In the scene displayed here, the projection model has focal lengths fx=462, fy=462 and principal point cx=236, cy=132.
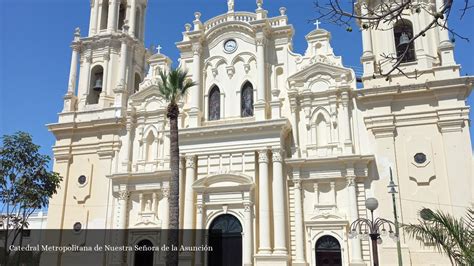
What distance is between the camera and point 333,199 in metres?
20.9

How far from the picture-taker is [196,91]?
957 inches

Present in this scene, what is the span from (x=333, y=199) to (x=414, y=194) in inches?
136

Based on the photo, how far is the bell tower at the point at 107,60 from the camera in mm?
27281

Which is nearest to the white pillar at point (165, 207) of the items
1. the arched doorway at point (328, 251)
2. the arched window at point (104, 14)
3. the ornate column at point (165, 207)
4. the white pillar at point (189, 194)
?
the ornate column at point (165, 207)

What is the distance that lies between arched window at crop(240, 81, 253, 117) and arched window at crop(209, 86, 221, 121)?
50.7 inches

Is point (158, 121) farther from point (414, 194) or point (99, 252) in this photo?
point (414, 194)

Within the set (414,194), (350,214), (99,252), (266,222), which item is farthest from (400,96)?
(99,252)

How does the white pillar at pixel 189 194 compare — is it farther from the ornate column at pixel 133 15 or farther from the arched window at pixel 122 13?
the arched window at pixel 122 13

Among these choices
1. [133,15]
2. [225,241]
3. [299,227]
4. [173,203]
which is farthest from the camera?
[133,15]

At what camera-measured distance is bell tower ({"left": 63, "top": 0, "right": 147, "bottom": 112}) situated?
27.3 m

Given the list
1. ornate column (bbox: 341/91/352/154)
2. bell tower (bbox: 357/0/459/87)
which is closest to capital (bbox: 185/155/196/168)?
ornate column (bbox: 341/91/352/154)

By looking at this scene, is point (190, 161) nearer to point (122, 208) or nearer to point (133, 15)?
point (122, 208)

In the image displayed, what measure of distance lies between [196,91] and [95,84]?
25.8 ft

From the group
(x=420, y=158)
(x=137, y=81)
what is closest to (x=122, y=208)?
(x=137, y=81)
